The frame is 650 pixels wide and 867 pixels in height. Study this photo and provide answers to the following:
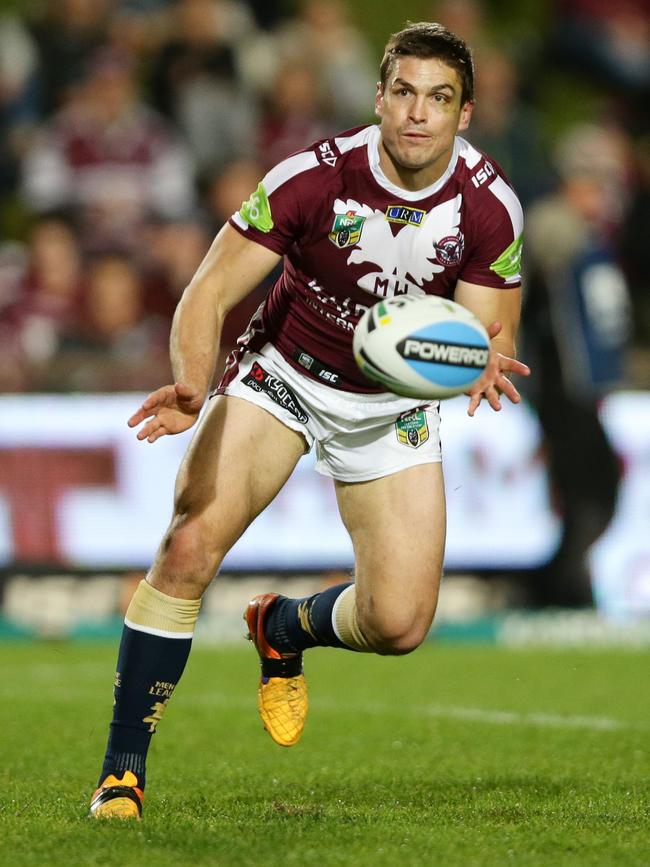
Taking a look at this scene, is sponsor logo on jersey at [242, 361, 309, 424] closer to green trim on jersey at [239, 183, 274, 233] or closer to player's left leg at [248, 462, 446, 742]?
player's left leg at [248, 462, 446, 742]

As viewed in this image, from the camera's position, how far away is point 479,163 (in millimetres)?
4973

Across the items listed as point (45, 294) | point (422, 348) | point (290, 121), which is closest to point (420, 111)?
point (422, 348)

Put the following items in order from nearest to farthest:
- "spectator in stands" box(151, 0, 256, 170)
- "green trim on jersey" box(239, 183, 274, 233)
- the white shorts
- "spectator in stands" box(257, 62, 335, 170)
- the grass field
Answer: the grass field → "green trim on jersey" box(239, 183, 274, 233) → the white shorts → "spectator in stands" box(257, 62, 335, 170) → "spectator in stands" box(151, 0, 256, 170)

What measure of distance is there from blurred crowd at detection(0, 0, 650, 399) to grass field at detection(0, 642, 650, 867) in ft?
8.44

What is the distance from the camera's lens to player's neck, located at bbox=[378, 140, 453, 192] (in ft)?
15.9

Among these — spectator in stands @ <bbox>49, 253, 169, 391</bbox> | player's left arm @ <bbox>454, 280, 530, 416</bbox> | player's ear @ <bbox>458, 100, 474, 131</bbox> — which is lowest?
spectator in stands @ <bbox>49, 253, 169, 391</bbox>

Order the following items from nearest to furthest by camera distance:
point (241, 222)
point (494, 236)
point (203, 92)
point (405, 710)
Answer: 1. point (241, 222)
2. point (494, 236)
3. point (405, 710)
4. point (203, 92)

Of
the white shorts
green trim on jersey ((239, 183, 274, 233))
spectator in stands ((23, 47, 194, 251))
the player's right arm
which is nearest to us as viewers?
the player's right arm

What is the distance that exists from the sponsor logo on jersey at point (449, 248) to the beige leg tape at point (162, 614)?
4.44ft

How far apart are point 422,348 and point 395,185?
2.46ft

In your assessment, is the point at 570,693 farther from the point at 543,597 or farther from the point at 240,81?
the point at 240,81

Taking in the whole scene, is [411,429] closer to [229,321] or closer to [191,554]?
[191,554]

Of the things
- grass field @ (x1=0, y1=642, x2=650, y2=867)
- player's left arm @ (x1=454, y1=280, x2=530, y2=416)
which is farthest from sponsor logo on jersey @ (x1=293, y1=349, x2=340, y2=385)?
grass field @ (x1=0, y1=642, x2=650, y2=867)

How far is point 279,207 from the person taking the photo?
477 cm
